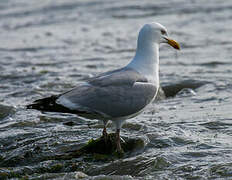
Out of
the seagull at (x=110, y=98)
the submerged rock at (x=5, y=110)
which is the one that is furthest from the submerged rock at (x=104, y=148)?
the submerged rock at (x=5, y=110)

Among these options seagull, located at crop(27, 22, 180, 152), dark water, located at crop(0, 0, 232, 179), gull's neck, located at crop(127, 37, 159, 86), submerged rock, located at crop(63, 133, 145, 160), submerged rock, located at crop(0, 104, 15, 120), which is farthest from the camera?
submerged rock, located at crop(0, 104, 15, 120)

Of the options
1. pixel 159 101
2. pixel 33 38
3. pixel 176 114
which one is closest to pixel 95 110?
pixel 176 114

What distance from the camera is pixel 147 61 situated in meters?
5.64

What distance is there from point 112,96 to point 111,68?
4.10 m

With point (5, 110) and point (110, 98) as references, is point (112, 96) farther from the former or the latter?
point (5, 110)

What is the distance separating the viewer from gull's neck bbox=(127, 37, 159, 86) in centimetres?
555

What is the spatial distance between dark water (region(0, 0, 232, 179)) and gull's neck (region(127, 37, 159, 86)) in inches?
28.4

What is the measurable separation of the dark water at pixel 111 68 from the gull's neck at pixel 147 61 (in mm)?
721

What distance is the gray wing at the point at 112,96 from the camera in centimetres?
520

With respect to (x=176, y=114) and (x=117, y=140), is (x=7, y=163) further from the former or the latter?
(x=176, y=114)

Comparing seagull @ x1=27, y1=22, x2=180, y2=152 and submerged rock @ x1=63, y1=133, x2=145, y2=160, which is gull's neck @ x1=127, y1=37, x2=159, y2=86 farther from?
submerged rock @ x1=63, y1=133, x2=145, y2=160

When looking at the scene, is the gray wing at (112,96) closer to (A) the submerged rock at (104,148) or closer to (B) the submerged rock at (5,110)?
(A) the submerged rock at (104,148)

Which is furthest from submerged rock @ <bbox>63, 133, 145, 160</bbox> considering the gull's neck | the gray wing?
the gull's neck

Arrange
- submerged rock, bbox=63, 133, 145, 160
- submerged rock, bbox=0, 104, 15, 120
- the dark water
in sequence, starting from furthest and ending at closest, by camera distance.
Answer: submerged rock, bbox=0, 104, 15, 120
submerged rock, bbox=63, 133, 145, 160
the dark water
